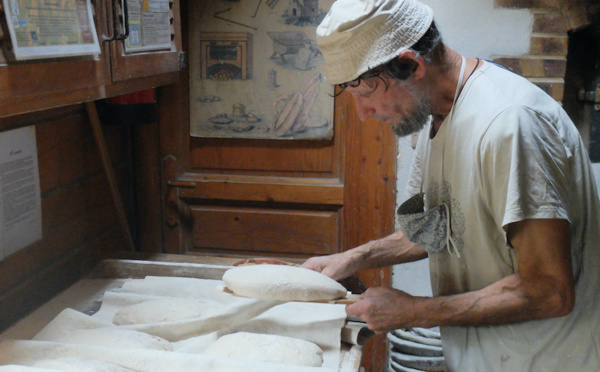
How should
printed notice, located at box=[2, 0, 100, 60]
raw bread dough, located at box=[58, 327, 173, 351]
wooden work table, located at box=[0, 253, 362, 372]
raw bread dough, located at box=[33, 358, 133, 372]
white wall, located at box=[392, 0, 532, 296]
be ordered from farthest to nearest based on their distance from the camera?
white wall, located at box=[392, 0, 532, 296], wooden work table, located at box=[0, 253, 362, 372], raw bread dough, located at box=[58, 327, 173, 351], raw bread dough, located at box=[33, 358, 133, 372], printed notice, located at box=[2, 0, 100, 60]

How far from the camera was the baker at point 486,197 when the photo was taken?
43.9 inches

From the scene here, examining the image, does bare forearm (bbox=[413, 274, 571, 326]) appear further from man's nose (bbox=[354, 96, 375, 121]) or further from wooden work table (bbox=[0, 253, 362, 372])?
wooden work table (bbox=[0, 253, 362, 372])

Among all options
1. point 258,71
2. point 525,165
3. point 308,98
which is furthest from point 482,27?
point 525,165

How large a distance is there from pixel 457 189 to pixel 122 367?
0.76m

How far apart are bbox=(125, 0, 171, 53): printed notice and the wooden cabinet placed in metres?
0.02

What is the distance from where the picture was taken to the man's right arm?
5.16 feet

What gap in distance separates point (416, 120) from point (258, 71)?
3.49 ft

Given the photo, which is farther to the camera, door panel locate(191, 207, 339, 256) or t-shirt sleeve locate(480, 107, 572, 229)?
door panel locate(191, 207, 339, 256)

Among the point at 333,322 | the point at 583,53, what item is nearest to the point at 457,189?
the point at 333,322

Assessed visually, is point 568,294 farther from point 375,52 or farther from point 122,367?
point 122,367

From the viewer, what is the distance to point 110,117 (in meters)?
1.96

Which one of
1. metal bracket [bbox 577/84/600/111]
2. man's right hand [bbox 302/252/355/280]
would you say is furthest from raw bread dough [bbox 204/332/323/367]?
metal bracket [bbox 577/84/600/111]

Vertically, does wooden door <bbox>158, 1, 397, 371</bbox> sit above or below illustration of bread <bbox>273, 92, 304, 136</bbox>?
below

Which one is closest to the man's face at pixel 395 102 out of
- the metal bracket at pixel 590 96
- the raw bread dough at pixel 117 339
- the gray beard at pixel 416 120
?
the gray beard at pixel 416 120
